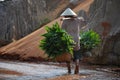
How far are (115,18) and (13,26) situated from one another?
20027 mm

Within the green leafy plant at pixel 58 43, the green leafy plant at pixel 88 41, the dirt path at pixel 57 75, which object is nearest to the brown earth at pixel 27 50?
the dirt path at pixel 57 75

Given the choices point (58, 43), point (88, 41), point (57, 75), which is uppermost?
point (88, 41)

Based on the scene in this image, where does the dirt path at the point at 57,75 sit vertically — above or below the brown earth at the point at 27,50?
below

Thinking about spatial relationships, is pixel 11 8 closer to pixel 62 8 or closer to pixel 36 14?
pixel 36 14

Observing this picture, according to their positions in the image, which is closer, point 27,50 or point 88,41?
point 88,41

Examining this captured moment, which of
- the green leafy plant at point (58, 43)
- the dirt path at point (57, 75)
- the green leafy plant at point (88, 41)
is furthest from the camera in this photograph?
the green leafy plant at point (88, 41)

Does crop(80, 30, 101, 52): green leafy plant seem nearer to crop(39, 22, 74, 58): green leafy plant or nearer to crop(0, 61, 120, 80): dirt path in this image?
crop(0, 61, 120, 80): dirt path

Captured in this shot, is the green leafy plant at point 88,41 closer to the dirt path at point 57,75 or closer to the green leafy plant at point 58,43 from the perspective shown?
the dirt path at point 57,75

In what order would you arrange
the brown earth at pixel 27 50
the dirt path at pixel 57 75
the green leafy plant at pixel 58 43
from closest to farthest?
the dirt path at pixel 57 75, the green leafy plant at pixel 58 43, the brown earth at pixel 27 50

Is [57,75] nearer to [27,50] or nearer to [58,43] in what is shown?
[58,43]

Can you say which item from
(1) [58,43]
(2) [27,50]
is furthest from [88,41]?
(2) [27,50]

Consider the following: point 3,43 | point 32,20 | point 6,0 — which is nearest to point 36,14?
point 32,20

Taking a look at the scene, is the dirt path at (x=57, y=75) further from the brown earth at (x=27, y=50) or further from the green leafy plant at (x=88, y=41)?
the brown earth at (x=27, y=50)

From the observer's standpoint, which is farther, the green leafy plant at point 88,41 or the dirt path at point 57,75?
the green leafy plant at point 88,41
